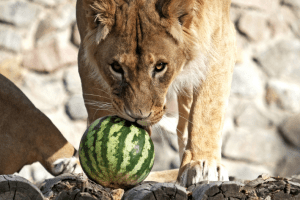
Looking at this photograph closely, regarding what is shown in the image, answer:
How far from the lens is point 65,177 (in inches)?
36.6

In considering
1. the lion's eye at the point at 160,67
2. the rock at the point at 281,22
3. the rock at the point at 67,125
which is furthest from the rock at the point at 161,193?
the rock at the point at 281,22

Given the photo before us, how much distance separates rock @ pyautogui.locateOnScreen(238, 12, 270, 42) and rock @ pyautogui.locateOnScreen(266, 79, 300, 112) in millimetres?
373

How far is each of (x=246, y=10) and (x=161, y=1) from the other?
192 centimetres

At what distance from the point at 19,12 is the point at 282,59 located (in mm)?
2088

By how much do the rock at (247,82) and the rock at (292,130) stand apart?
0.32 metres

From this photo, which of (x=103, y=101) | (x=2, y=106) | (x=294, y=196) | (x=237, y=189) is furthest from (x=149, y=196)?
(x=2, y=106)

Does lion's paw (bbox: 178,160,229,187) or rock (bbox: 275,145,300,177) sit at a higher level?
lion's paw (bbox: 178,160,229,187)

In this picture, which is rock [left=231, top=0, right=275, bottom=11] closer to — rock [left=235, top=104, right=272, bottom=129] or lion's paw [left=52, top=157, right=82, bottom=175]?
rock [left=235, top=104, right=272, bottom=129]

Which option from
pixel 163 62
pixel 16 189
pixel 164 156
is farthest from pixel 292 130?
pixel 16 189

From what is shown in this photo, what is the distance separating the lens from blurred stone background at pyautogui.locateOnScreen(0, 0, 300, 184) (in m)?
2.91

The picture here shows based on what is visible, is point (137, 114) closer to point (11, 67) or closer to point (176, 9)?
point (176, 9)

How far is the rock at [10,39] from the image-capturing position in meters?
2.85

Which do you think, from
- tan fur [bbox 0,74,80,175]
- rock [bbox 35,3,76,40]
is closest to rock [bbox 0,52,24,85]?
rock [bbox 35,3,76,40]

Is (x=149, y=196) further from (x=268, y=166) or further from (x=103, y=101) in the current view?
(x=268, y=166)
